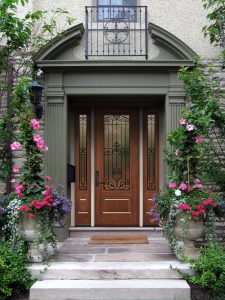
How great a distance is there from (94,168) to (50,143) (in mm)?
1240

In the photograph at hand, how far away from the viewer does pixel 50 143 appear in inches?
298

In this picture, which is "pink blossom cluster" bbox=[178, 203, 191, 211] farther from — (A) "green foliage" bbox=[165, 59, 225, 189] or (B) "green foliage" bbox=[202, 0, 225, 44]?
(B) "green foliage" bbox=[202, 0, 225, 44]

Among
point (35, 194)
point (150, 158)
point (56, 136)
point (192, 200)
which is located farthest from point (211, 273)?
point (56, 136)

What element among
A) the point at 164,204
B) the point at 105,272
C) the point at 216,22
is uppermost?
the point at 216,22

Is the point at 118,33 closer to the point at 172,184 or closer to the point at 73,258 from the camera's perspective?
the point at 172,184

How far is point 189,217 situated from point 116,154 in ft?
9.33

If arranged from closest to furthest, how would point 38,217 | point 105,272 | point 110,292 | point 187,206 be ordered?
point 110,292
point 105,272
point 187,206
point 38,217

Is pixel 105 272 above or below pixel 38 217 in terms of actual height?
below

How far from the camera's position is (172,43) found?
748cm

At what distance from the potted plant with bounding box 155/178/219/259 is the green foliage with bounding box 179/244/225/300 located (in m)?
0.37

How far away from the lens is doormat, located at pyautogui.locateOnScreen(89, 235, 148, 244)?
7.32 meters

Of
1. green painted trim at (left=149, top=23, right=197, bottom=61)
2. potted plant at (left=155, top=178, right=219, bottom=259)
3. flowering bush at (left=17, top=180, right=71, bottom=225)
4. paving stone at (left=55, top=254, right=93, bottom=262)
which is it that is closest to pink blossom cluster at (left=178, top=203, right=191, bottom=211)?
potted plant at (left=155, top=178, right=219, bottom=259)

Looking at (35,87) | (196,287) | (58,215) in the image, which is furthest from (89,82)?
(196,287)

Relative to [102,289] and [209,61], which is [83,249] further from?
[209,61]
